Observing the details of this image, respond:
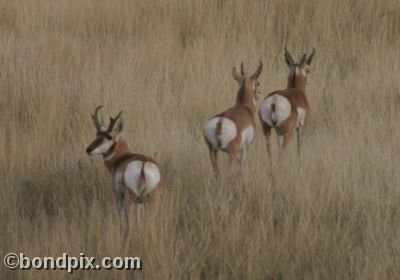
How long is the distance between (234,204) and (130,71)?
277cm

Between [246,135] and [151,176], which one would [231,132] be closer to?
[246,135]

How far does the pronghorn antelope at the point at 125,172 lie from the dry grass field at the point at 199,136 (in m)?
0.14

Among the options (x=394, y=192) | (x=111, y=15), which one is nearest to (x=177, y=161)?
(x=394, y=192)

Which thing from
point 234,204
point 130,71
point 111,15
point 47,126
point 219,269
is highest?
point 111,15

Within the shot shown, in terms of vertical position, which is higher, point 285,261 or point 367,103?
point 367,103

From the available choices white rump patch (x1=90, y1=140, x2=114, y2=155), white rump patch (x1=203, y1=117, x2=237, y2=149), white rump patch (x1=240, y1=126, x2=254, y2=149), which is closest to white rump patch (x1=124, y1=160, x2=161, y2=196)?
white rump patch (x1=90, y1=140, x2=114, y2=155)

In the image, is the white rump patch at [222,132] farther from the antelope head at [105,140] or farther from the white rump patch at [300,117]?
the white rump patch at [300,117]

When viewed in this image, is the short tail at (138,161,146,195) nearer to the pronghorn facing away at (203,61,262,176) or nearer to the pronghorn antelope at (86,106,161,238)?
the pronghorn antelope at (86,106,161,238)

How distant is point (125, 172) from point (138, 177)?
0.07 metres

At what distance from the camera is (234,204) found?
4.16 metres

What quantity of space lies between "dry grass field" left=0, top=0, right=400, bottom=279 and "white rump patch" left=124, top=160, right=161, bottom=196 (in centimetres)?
25

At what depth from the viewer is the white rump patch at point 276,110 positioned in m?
4.70

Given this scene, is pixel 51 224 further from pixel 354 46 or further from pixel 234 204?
pixel 354 46

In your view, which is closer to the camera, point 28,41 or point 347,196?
point 347,196
